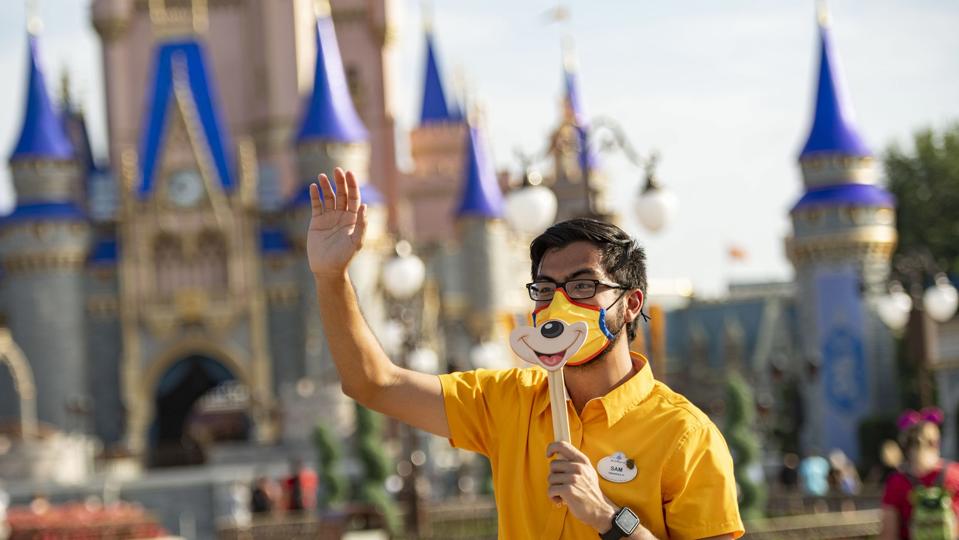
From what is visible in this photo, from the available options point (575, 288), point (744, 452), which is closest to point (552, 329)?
point (575, 288)

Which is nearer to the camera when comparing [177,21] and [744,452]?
[744,452]

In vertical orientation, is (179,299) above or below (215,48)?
below

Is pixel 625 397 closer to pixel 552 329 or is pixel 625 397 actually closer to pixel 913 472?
pixel 552 329

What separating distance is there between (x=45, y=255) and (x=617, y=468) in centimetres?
3992

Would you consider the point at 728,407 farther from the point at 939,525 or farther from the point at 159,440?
the point at 159,440

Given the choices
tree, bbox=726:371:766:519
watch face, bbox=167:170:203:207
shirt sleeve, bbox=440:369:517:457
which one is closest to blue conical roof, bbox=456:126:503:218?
watch face, bbox=167:170:203:207

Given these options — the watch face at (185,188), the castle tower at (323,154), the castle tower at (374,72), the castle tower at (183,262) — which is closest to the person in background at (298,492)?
the castle tower at (323,154)

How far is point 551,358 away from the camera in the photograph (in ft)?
12.2

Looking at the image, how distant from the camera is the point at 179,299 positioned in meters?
43.1

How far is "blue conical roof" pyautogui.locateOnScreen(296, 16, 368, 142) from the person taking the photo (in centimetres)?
4262

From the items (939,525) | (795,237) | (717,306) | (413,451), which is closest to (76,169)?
(795,237)

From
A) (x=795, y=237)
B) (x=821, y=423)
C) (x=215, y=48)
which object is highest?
(x=215, y=48)

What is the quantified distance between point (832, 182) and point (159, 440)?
17057mm

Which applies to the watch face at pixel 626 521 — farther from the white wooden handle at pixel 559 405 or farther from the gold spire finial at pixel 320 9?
the gold spire finial at pixel 320 9
